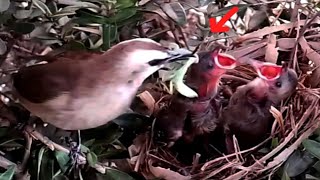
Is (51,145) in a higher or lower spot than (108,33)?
lower

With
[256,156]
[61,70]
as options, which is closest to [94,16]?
[61,70]

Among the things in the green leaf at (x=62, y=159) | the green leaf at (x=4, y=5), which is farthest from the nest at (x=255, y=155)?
the green leaf at (x=4, y=5)

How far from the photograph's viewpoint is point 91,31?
1.05 m

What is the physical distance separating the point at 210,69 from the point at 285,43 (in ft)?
0.58

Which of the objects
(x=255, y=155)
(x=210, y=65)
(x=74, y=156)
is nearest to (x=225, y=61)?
(x=210, y=65)

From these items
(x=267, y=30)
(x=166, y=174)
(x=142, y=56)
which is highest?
(x=142, y=56)

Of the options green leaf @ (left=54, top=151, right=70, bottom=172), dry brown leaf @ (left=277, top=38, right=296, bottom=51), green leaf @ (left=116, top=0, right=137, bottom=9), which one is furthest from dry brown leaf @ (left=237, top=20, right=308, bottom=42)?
green leaf @ (left=54, top=151, right=70, bottom=172)

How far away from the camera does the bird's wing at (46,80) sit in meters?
0.91

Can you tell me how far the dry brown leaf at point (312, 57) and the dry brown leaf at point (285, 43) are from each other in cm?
2

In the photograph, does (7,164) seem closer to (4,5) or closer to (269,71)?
(4,5)

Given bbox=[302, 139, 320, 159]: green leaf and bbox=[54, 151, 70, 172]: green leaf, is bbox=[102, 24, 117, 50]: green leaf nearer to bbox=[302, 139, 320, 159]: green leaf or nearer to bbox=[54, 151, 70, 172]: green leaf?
bbox=[54, 151, 70, 172]: green leaf

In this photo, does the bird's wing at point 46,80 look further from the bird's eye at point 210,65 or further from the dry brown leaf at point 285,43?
the dry brown leaf at point 285,43

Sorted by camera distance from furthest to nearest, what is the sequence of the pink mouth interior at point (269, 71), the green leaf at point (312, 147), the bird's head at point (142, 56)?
the pink mouth interior at point (269, 71)
the green leaf at point (312, 147)
the bird's head at point (142, 56)

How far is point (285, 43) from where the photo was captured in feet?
3.68
